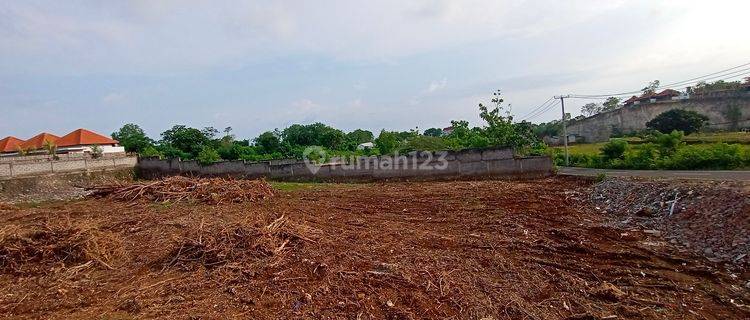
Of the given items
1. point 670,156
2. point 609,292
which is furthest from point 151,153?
point 609,292

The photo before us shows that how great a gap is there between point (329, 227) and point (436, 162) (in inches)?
357

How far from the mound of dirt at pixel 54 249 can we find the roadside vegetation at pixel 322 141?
16.2m

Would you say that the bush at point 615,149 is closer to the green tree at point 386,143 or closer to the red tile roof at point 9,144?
the green tree at point 386,143

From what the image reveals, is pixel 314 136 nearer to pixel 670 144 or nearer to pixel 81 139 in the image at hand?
pixel 81 139

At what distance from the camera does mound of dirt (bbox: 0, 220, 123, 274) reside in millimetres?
6156

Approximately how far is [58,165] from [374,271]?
21816 mm

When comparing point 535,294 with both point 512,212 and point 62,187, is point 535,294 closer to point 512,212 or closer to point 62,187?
point 512,212

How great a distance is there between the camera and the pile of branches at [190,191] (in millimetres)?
12773

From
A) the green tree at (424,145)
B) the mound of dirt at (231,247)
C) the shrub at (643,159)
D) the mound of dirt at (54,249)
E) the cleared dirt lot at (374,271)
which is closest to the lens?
the cleared dirt lot at (374,271)

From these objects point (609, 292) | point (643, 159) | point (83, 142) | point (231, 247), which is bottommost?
point (609, 292)

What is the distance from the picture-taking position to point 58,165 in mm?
20359

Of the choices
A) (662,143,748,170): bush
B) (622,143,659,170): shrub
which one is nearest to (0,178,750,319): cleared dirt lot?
(662,143,748,170): bush

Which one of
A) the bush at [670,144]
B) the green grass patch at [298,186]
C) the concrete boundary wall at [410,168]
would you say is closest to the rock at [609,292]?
the concrete boundary wall at [410,168]

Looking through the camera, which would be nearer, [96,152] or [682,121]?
[682,121]
